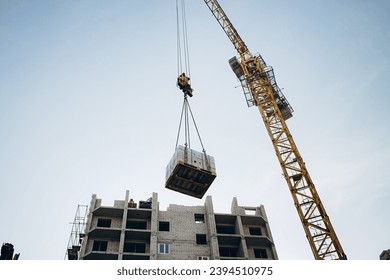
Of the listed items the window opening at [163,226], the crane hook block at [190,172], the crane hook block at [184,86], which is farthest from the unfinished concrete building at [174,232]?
the crane hook block at [184,86]

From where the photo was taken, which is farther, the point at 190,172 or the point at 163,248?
the point at 163,248

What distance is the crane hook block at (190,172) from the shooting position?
18.8 m

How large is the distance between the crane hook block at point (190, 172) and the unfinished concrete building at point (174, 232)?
1236cm

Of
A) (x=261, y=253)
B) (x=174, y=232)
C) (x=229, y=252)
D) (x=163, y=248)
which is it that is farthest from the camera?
(x=229, y=252)

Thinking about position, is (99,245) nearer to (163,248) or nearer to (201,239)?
(163,248)

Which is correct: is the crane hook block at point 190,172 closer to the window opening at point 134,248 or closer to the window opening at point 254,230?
the window opening at point 134,248

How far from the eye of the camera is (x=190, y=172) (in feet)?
62.7

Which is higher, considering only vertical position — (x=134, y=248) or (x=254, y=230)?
(x=254, y=230)

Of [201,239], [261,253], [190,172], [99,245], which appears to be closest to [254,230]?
[261,253]

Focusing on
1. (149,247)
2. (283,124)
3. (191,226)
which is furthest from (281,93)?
(149,247)

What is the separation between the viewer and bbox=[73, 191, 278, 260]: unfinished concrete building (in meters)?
30.8

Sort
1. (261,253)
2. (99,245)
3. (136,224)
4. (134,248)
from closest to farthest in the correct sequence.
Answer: (99,245) → (134,248) → (261,253) → (136,224)

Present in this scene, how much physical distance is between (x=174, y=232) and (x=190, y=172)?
15.7 metres

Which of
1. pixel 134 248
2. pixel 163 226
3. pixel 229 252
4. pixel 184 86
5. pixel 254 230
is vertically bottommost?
pixel 229 252
